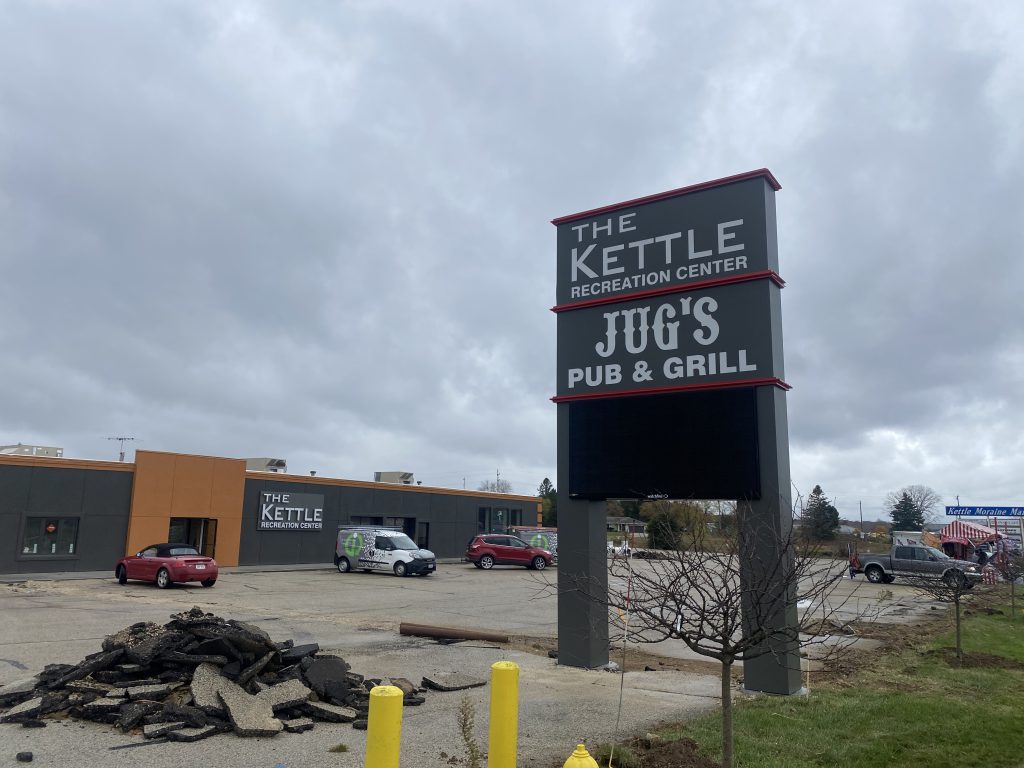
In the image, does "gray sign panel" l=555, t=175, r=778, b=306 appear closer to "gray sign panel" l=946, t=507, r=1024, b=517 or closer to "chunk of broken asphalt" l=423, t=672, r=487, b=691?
"chunk of broken asphalt" l=423, t=672, r=487, b=691

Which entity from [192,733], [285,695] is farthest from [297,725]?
[192,733]

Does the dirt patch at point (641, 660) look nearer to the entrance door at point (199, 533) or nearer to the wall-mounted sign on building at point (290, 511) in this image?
the entrance door at point (199, 533)

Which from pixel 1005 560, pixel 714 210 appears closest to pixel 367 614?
pixel 714 210

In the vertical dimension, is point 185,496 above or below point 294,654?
above

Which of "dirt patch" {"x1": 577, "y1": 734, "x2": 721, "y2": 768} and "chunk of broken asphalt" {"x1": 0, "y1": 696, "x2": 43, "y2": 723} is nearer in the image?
"dirt patch" {"x1": 577, "y1": 734, "x2": 721, "y2": 768}

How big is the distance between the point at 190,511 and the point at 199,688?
88.7ft

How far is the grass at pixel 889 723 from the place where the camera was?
6488 mm

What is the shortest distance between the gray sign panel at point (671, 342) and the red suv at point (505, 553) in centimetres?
2519

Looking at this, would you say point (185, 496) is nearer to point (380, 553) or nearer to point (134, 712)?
point (380, 553)

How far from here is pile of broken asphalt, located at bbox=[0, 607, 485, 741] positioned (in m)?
7.28

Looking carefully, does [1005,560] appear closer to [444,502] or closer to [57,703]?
[57,703]

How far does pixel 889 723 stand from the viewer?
7.61 metres

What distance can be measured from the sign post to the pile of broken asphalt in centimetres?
326

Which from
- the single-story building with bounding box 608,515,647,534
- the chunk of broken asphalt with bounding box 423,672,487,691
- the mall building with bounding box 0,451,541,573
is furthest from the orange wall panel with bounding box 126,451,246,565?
the chunk of broken asphalt with bounding box 423,672,487,691
